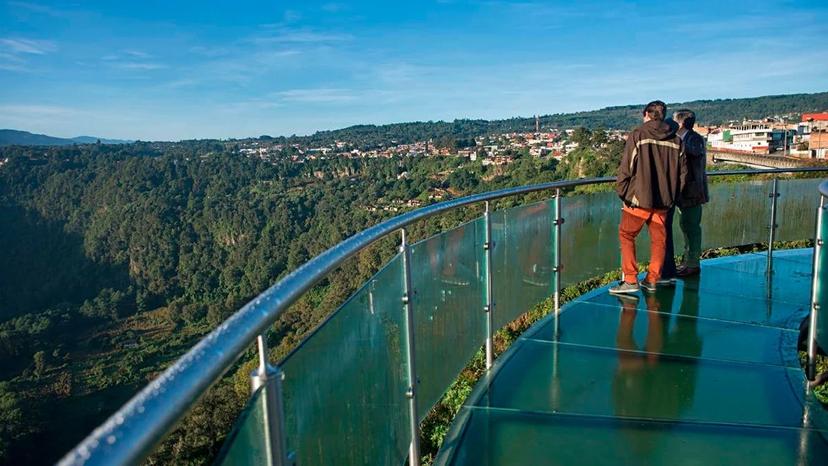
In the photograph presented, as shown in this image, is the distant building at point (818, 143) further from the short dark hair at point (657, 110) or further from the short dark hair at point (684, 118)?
the short dark hair at point (657, 110)

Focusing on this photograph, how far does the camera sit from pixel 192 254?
80000 mm

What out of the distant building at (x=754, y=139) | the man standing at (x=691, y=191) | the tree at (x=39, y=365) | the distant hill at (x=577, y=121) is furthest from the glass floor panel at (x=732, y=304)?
the distant hill at (x=577, y=121)

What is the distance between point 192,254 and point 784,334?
82441 millimetres

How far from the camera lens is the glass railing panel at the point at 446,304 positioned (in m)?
2.68

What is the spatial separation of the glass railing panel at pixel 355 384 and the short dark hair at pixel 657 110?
116 inches

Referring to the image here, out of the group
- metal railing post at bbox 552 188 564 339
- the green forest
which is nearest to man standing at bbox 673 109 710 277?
metal railing post at bbox 552 188 564 339

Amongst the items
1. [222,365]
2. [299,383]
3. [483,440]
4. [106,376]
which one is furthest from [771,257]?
[106,376]

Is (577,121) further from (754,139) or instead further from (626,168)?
(626,168)

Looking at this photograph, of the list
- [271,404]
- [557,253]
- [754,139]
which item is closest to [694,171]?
[557,253]

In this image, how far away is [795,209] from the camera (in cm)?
620

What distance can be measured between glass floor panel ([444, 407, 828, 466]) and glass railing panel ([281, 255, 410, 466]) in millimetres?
437

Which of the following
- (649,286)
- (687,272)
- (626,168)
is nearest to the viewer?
(626,168)

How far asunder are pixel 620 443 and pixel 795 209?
4.78m

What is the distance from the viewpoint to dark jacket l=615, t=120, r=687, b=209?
445 cm
